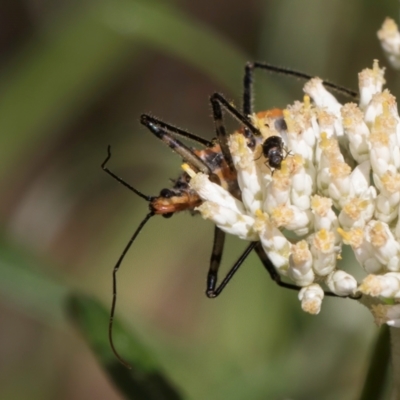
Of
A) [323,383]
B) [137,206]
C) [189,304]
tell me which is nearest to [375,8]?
[137,206]

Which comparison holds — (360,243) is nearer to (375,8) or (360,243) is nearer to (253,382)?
(253,382)

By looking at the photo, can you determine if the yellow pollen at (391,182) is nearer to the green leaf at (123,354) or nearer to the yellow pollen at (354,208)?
the yellow pollen at (354,208)

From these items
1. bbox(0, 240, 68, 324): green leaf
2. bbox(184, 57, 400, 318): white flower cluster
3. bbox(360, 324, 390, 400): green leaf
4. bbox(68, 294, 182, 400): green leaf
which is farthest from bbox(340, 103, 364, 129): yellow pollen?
bbox(0, 240, 68, 324): green leaf

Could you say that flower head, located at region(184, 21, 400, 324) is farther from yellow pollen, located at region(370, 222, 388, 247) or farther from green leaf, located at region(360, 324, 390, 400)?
green leaf, located at region(360, 324, 390, 400)

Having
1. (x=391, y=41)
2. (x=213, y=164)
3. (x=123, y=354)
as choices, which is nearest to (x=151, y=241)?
(x=123, y=354)

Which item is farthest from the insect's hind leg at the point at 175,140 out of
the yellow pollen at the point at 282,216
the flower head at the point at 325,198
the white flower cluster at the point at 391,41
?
the white flower cluster at the point at 391,41
